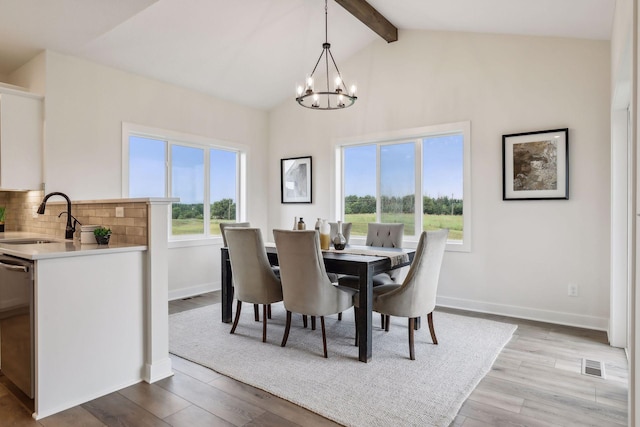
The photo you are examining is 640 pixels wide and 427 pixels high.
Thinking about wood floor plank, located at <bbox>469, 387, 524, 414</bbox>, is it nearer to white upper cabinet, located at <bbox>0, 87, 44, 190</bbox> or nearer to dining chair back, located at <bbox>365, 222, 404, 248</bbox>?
dining chair back, located at <bbox>365, 222, 404, 248</bbox>

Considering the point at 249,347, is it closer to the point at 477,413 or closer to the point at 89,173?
the point at 477,413

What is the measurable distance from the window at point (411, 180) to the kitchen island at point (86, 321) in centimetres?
318

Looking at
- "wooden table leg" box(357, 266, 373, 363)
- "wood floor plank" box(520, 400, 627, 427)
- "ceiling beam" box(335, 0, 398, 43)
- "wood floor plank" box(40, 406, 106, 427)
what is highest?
"ceiling beam" box(335, 0, 398, 43)

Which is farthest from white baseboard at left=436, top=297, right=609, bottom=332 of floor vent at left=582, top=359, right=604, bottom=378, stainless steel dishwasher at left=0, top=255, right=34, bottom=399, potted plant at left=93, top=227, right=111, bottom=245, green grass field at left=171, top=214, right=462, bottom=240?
stainless steel dishwasher at left=0, top=255, right=34, bottom=399

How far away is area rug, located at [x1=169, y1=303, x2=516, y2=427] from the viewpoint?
2270 mm

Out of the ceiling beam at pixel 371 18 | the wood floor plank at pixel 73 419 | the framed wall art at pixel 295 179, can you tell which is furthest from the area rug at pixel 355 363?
the ceiling beam at pixel 371 18

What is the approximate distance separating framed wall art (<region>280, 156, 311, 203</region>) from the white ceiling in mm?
1164

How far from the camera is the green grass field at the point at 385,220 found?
455 centimetres

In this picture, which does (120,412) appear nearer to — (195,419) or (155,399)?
(155,399)

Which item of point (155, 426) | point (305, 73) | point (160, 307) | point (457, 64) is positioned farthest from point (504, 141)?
point (155, 426)

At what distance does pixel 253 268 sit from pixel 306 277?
1.99 ft

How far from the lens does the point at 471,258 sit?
435cm

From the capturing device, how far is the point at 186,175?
5.11 metres

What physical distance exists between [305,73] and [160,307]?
12.5ft
